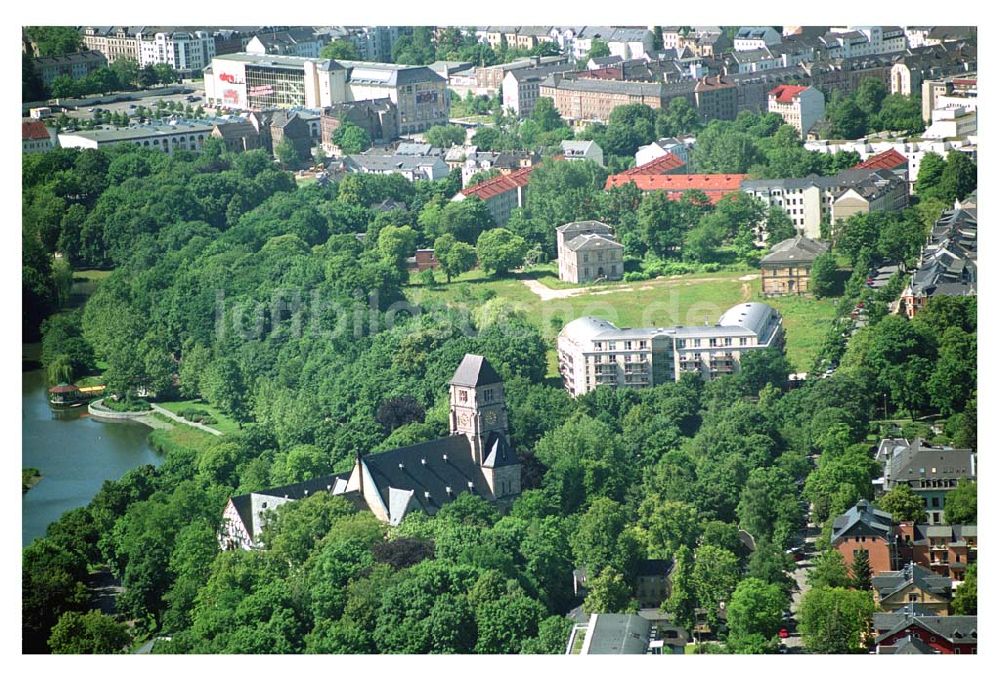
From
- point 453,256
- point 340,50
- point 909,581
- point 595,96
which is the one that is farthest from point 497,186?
point 909,581

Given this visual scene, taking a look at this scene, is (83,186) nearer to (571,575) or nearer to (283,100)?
(283,100)

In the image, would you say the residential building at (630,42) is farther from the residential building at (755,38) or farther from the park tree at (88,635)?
the park tree at (88,635)

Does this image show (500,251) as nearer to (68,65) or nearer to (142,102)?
(68,65)

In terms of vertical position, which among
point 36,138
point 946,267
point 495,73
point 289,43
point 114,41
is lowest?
point 946,267

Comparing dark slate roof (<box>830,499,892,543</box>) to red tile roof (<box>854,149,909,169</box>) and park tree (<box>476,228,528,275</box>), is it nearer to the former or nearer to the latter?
park tree (<box>476,228,528,275</box>)

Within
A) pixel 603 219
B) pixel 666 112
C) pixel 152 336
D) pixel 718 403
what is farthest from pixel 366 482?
pixel 666 112

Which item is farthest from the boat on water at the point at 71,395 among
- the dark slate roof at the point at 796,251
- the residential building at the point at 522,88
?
the residential building at the point at 522,88

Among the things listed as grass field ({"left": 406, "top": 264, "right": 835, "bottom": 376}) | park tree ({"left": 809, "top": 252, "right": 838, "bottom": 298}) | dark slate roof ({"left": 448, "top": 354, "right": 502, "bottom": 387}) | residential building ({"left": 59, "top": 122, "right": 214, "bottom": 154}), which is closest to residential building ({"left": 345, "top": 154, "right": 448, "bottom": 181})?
residential building ({"left": 59, "top": 122, "right": 214, "bottom": 154})
